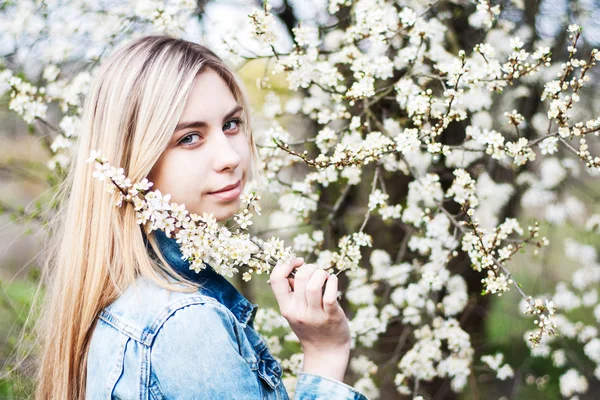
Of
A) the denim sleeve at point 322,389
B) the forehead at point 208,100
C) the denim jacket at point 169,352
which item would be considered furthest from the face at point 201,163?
the denim sleeve at point 322,389

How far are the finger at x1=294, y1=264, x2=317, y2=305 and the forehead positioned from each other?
1.51ft

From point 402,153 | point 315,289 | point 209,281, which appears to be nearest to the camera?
point 315,289

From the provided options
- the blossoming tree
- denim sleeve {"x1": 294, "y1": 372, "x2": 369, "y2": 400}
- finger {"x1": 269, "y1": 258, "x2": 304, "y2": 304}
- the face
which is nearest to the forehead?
the face

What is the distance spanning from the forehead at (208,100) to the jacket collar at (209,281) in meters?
0.33

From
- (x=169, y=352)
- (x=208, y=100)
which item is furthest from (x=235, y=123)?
(x=169, y=352)

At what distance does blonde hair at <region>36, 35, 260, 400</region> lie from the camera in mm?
1385

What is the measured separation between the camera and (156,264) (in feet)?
4.66

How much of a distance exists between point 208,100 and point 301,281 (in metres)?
0.54

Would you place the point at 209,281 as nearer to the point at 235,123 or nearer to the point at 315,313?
the point at 315,313

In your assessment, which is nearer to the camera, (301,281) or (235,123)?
(301,281)

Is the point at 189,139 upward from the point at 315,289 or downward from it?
upward

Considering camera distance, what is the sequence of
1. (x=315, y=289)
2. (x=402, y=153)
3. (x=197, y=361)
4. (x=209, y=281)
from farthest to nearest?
(x=402, y=153) < (x=209, y=281) < (x=315, y=289) < (x=197, y=361)

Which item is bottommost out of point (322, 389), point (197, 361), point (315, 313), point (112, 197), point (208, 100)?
point (322, 389)

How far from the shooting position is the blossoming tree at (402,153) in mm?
1672
